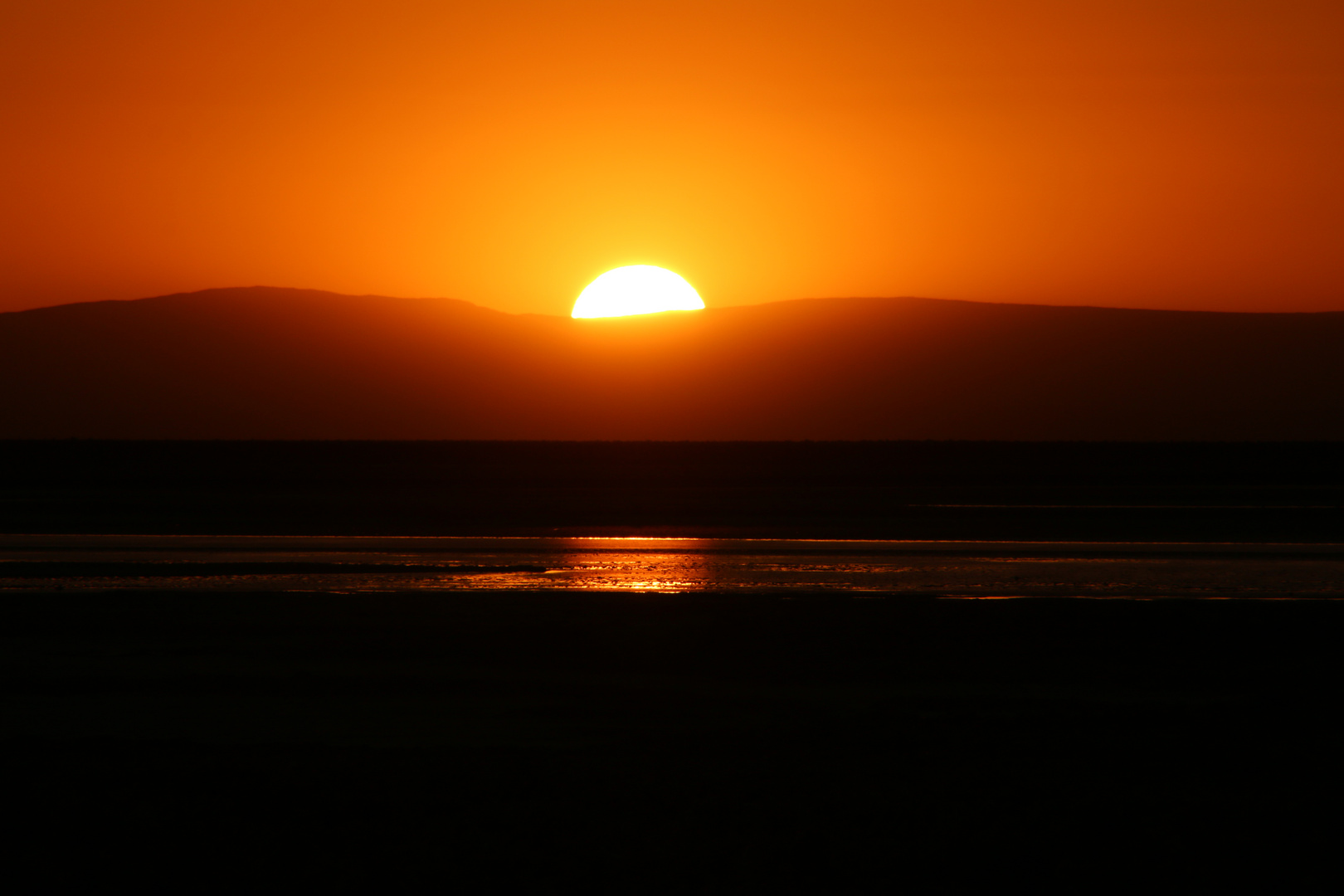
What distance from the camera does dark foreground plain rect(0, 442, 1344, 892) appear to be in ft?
22.9

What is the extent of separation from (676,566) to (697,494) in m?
24.0

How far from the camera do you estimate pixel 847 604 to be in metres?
16.4

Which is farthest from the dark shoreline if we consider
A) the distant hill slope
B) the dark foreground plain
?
the distant hill slope

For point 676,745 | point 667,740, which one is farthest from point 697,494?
point 676,745

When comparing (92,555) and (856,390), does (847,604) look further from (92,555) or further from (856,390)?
(856,390)

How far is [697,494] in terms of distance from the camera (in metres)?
45.2

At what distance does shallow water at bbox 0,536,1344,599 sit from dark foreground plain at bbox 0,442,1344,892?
1162 mm

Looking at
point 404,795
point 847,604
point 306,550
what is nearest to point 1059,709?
point 404,795

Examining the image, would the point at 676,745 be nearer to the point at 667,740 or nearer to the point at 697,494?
the point at 667,740

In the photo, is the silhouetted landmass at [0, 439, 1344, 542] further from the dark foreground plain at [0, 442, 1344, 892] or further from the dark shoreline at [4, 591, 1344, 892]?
the dark shoreline at [4, 591, 1344, 892]

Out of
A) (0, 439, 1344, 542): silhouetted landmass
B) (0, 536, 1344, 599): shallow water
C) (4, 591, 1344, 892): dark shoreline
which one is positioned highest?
(0, 439, 1344, 542): silhouetted landmass

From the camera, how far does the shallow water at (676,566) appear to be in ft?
60.4

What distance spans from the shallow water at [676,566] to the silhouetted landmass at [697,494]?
2661 millimetres

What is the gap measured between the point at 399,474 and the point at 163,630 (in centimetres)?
5068
